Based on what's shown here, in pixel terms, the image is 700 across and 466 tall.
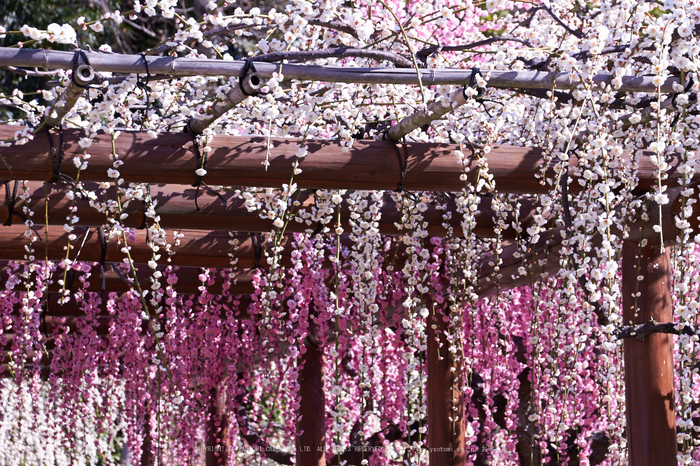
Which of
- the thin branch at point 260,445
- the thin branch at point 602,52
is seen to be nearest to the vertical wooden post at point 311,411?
the thin branch at point 260,445

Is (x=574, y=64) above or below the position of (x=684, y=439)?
above

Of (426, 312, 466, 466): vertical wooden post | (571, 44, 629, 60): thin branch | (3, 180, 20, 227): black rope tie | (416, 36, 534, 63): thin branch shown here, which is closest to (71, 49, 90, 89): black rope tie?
(416, 36, 534, 63): thin branch

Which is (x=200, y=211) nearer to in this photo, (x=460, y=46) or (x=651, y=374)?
(x=460, y=46)

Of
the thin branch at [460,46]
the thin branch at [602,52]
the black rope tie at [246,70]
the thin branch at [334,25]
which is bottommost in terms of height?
the black rope tie at [246,70]

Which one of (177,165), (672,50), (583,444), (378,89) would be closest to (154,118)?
(177,165)

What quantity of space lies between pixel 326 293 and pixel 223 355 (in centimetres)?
159

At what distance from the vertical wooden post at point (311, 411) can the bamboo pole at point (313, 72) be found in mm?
3460

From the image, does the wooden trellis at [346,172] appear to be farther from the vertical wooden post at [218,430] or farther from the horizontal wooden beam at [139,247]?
the vertical wooden post at [218,430]

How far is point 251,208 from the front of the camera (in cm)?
274

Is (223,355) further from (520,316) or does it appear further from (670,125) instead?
(670,125)

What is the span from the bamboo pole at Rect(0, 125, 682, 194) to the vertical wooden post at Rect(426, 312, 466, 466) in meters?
1.83

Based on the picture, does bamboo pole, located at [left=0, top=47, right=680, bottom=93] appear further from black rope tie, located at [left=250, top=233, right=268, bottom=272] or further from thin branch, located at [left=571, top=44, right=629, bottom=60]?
black rope tie, located at [left=250, top=233, right=268, bottom=272]

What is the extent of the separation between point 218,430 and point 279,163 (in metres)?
4.56

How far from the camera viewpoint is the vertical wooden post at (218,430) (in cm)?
657
